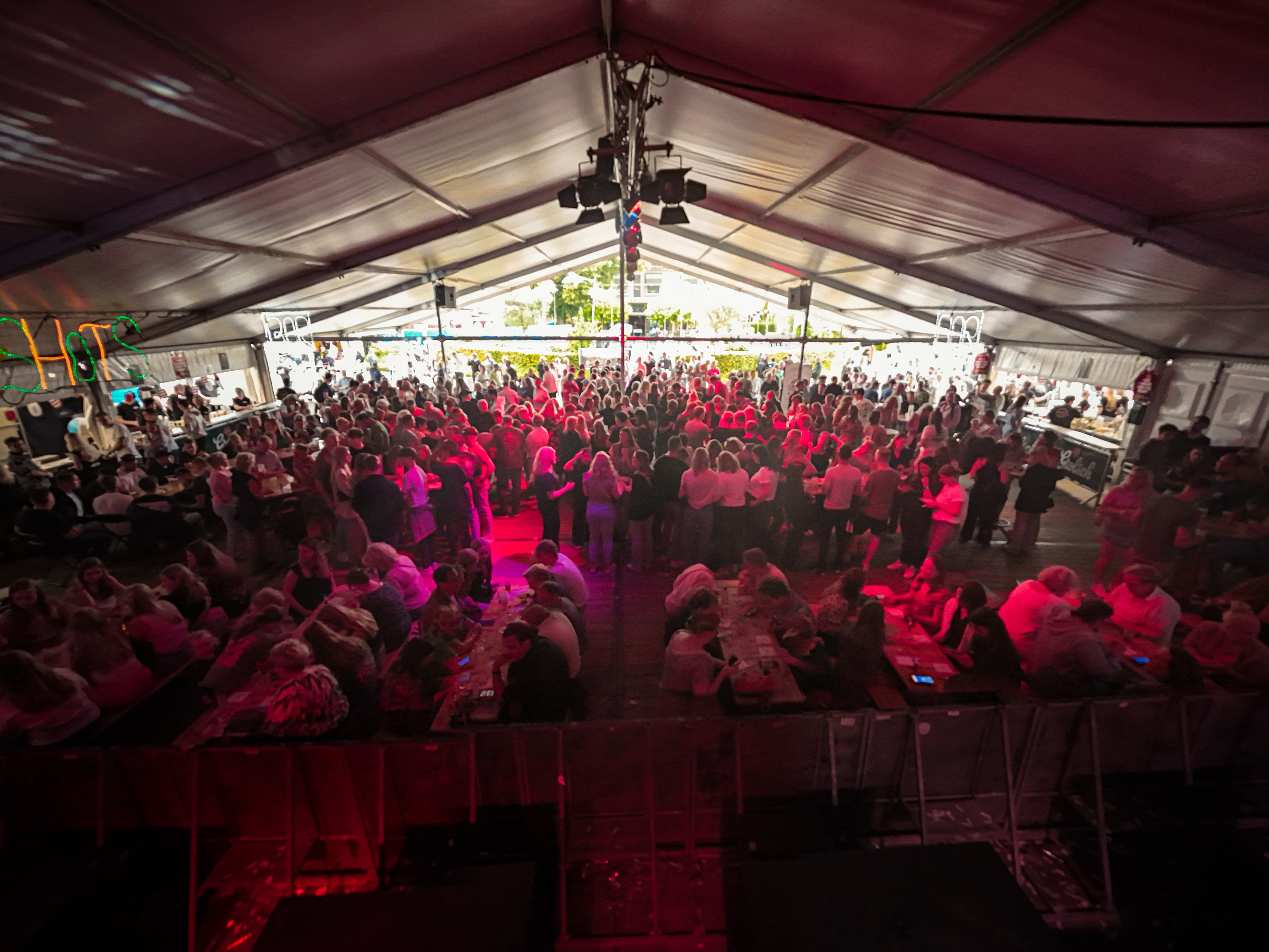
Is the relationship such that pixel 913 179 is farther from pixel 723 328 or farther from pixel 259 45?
pixel 723 328

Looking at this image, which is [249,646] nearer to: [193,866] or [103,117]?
[193,866]

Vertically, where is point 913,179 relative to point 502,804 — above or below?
above

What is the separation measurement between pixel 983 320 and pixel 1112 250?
283 inches

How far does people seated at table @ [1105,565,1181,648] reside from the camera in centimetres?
378

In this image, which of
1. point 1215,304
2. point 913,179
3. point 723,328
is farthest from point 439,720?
point 723,328

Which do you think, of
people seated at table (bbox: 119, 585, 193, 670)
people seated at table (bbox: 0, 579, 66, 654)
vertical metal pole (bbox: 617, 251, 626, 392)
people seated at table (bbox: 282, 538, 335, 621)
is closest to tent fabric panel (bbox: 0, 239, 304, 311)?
people seated at table (bbox: 0, 579, 66, 654)

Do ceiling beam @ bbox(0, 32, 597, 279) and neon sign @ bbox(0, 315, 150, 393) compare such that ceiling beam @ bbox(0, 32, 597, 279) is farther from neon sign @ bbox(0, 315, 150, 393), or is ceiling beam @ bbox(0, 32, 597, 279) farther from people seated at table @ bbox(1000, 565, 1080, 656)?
people seated at table @ bbox(1000, 565, 1080, 656)

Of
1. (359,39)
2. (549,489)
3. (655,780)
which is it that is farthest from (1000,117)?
(549,489)

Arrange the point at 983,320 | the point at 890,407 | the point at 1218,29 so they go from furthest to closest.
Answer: the point at 983,320, the point at 890,407, the point at 1218,29

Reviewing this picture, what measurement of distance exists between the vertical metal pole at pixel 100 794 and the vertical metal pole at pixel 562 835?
235cm

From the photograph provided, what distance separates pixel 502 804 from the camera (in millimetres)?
3113

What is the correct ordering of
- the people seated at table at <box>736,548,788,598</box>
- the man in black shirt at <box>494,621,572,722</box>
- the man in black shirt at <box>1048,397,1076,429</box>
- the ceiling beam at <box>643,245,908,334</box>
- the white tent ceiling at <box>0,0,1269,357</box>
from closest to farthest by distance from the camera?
1. the white tent ceiling at <box>0,0,1269,357</box>
2. the man in black shirt at <box>494,621,572,722</box>
3. the people seated at table at <box>736,548,788,598</box>
4. the man in black shirt at <box>1048,397,1076,429</box>
5. the ceiling beam at <box>643,245,908,334</box>

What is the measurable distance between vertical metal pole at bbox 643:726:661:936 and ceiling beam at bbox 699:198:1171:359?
354 inches

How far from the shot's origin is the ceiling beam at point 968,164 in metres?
4.43
